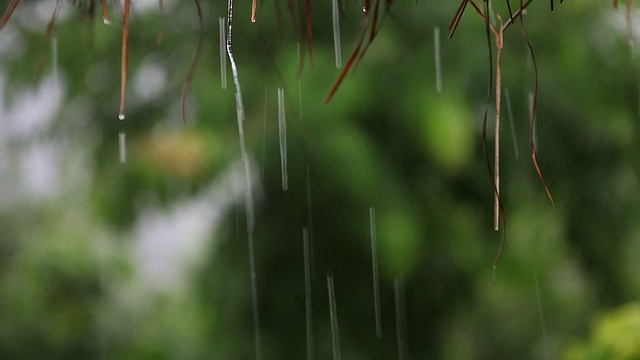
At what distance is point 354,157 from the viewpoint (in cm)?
153

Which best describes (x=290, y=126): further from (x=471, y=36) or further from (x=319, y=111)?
(x=471, y=36)

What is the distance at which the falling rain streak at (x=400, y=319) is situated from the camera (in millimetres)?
1918

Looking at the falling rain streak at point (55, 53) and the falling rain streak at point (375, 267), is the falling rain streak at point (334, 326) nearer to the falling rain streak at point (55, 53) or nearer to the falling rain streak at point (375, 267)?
the falling rain streak at point (375, 267)

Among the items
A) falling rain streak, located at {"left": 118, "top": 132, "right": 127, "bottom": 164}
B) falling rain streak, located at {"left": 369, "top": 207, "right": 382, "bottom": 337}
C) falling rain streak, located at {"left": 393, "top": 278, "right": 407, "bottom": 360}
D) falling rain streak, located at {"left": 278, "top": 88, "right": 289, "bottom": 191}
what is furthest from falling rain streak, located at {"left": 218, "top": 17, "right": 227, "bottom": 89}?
falling rain streak, located at {"left": 393, "top": 278, "right": 407, "bottom": 360}

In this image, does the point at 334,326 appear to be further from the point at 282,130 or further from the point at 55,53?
the point at 55,53

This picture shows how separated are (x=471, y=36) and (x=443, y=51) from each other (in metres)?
0.06

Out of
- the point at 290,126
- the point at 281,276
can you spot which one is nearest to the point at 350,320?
the point at 281,276

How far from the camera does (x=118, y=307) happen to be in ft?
10.9

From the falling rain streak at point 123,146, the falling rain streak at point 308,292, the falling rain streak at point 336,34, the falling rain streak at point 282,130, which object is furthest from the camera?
the falling rain streak at point 123,146

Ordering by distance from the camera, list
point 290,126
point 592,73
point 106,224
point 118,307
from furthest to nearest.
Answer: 1. point 118,307
2. point 106,224
3. point 592,73
4. point 290,126

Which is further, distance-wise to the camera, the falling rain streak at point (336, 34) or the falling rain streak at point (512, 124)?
the falling rain streak at point (512, 124)

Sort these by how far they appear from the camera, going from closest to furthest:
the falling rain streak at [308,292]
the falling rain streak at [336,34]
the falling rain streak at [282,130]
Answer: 1. the falling rain streak at [282,130]
2. the falling rain streak at [336,34]
3. the falling rain streak at [308,292]

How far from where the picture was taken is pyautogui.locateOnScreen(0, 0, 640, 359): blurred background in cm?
166

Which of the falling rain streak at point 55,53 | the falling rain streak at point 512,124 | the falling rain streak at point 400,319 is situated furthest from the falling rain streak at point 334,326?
the falling rain streak at point 55,53
